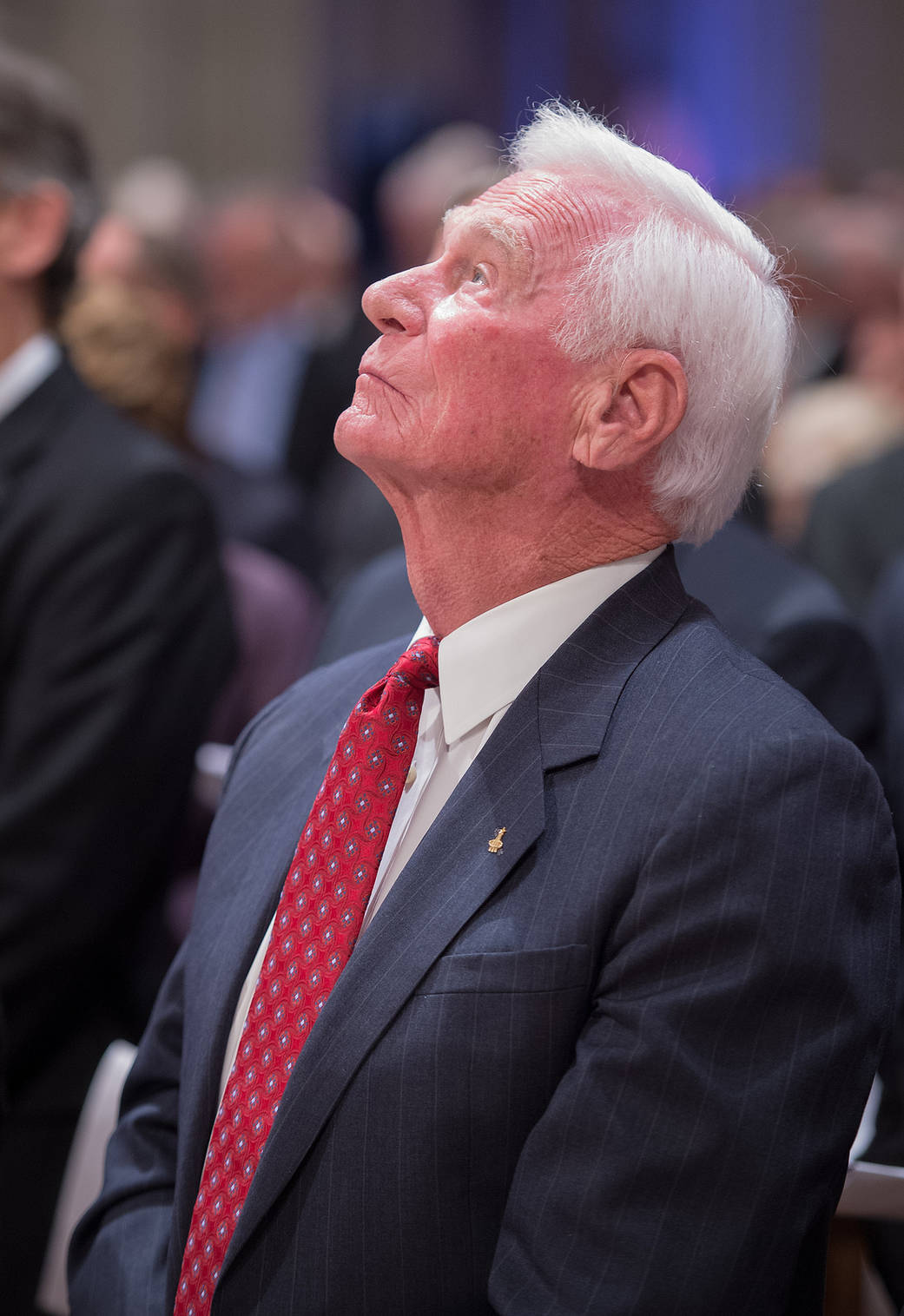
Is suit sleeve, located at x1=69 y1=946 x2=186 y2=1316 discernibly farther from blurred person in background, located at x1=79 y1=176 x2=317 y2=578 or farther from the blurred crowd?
blurred person in background, located at x1=79 y1=176 x2=317 y2=578

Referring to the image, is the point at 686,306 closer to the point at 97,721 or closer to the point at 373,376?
the point at 373,376

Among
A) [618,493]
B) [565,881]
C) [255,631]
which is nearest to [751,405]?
[618,493]

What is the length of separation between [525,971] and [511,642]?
0.31 meters

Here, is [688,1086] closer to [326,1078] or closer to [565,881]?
[565,881]

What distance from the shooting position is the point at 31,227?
220cm

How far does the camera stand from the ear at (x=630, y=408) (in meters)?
1.22

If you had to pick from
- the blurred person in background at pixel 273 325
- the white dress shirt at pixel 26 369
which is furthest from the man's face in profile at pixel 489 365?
the blurred person in background at pixel 273 325

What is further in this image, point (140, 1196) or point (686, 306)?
point (140, 1196)

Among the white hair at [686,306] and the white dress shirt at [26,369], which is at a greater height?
the white dress shirt at [26,369]

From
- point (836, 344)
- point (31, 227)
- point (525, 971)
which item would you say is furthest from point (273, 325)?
point (525, 971)

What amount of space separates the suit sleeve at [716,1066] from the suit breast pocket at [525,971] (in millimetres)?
25

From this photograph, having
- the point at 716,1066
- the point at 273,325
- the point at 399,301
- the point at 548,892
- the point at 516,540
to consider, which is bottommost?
the point at 716,1066

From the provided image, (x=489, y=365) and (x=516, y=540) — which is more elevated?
(x=489, y=365)

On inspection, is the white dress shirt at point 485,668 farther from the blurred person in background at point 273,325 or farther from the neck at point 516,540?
the blurred person in background at point 273,325
